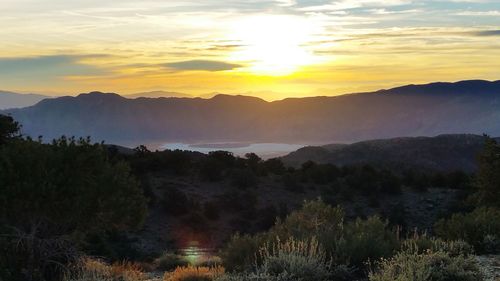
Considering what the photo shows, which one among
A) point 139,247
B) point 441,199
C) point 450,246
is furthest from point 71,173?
point 441,199

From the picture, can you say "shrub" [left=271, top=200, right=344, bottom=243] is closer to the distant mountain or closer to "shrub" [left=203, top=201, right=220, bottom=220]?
"shrub" [left=203, top=201, right=220, bottom=220]

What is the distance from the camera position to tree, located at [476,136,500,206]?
29.2 m

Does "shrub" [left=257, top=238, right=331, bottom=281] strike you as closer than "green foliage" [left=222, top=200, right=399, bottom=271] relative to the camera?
Yes

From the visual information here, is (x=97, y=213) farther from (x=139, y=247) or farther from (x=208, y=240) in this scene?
(x=208, y=240)

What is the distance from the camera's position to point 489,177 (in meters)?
29.5

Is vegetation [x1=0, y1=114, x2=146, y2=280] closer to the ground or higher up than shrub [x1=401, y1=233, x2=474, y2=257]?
higher up

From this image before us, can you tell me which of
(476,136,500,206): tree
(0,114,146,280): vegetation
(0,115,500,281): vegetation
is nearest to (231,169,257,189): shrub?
(476,136,500,206): tree

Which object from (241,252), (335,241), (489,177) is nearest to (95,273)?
(241,252)

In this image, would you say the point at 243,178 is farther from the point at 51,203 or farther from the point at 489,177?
the point at 51,203

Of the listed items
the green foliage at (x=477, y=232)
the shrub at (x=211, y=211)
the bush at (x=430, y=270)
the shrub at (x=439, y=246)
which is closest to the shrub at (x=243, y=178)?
the shrub at (x=211, y=211)

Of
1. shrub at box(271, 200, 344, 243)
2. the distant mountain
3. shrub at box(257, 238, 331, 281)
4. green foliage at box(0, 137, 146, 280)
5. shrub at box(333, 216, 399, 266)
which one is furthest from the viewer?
the distant mountain

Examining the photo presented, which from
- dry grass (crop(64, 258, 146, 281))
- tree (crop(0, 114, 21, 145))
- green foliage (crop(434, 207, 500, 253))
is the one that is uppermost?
tree (crop(0, 114, 21, 145))

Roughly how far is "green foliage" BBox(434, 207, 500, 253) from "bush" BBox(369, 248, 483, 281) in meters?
3.89

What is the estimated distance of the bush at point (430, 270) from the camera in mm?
9669
